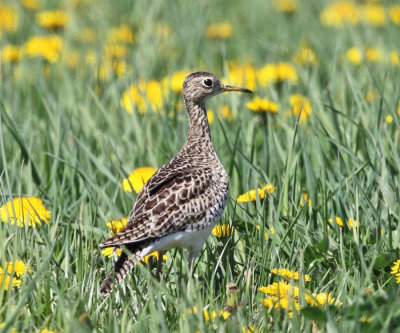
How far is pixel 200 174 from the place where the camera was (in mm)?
4055

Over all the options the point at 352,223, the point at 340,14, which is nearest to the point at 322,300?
the point at 352,223

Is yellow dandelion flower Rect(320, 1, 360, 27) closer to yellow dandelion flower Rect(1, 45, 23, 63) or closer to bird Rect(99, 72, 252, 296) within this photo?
yellow dandelion flower Rect(1, 45, 23, 63)

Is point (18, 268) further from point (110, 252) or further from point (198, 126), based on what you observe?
point (198, 126)

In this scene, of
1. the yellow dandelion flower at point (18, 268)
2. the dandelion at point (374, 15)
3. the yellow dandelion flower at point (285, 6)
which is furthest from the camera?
the yellow dandelion flower at point (285, 6)

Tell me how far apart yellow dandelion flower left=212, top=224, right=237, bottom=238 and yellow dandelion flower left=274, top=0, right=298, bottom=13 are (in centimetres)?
491

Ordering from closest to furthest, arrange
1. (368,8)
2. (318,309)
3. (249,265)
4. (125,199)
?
(318,309) < (249,265) < (125,199) < (368,8)

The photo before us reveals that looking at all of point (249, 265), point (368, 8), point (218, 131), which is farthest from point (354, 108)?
point (368, 8)

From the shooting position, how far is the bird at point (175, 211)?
367 centimetres

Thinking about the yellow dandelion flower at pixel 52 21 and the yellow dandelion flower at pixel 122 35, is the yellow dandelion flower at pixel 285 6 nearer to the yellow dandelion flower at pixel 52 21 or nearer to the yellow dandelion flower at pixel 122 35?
the yellow dandelion flower at pixel 122 35

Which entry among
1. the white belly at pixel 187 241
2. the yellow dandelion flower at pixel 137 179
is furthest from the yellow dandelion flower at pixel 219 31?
the white belly at pixel 187 241

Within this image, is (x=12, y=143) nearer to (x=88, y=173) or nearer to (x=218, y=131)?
(x=88, y=173)

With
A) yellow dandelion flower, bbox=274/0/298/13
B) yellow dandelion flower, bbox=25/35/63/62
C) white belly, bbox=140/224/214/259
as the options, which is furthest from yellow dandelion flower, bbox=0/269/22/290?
yellow dandelion flower, bbox=274/0/298/13

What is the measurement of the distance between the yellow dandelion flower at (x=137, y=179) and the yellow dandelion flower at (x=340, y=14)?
12.9ft

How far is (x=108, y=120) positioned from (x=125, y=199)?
1.14 metres
